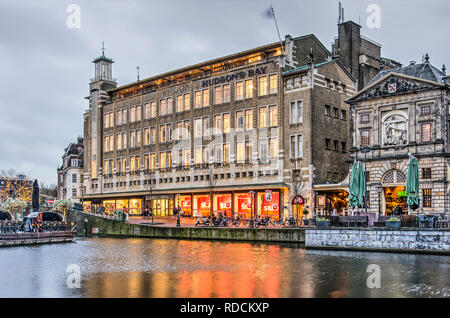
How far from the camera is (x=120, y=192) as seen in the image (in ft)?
274

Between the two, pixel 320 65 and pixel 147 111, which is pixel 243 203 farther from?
pixel 147 111

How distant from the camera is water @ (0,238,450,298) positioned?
2258 centimetres

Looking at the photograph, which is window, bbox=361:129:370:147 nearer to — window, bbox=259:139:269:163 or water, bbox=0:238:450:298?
window, bbox=259:139:269:163

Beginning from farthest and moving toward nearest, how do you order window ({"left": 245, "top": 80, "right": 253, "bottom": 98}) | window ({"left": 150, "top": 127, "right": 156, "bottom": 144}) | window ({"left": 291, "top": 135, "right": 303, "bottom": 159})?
1. window ({"left": 150, "top": 127, "right": 156, "bottom": 144})
2. window ({"left": 245, "top": 80, "right": 253, "bottom": 98})
3. window ({"left": 291, "top": 135, "right": 303, "bottom": 159})

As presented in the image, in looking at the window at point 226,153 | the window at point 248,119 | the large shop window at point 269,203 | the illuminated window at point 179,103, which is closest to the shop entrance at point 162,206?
the window at point 226,153

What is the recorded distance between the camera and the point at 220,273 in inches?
1101

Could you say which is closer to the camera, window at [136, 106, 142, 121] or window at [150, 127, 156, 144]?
window at [150, 127, 156, 144]

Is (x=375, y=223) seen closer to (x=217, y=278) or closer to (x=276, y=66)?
(x=217, y=278)

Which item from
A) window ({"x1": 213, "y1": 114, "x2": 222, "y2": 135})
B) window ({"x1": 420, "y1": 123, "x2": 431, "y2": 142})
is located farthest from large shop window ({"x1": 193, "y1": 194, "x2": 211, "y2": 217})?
window ({"x1": 420, "y1": 123, "x2": 431, "y2": 142})

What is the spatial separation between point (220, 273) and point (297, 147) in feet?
117

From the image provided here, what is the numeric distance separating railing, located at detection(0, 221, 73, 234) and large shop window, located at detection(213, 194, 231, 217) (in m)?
21.0

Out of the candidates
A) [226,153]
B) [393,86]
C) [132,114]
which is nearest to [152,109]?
[132,114]

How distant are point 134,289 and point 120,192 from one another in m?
61.6
